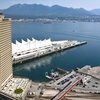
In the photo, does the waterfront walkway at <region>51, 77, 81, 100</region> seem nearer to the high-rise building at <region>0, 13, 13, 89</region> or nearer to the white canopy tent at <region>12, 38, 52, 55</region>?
A: the high-rise building at <region>0, 13, 13, 89</region>

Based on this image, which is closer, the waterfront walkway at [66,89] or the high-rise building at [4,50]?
the waterfront walkway at [66,89]

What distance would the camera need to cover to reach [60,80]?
1612 inches

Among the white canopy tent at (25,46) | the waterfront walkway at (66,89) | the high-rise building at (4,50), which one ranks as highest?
the high-rise building at (4,50)

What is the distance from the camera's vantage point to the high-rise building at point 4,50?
3366 centimetres

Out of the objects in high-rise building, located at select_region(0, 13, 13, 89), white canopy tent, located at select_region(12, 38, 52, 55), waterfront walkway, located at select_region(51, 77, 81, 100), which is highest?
high-rise building, located at select_region(0, 13, 13, 89)

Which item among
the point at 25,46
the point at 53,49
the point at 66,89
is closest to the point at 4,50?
the point at 66,89

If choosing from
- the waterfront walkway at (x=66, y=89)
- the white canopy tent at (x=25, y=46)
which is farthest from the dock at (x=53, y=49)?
the waterfront walkway at (x=66, y=89)

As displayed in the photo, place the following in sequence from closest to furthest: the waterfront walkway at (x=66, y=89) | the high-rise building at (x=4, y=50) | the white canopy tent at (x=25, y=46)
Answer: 1. the waterfront walkway at (x=66, y=89)
2. the high-rise building at (x=4, y=50)
3. the white canopy tent at (x=25, y=46)

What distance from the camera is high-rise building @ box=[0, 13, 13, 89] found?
33.7 metres

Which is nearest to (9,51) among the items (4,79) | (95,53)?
(4,79)

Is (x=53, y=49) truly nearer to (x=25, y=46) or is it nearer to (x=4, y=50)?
(x=25, y=46)

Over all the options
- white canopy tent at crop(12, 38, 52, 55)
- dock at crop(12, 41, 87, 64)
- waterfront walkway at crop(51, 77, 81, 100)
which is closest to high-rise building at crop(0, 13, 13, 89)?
waterfront walkway at crop(51, 77, 81, 100)

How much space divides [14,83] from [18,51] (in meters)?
27.2

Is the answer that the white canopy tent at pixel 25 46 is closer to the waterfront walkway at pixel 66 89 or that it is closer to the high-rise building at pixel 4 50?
the high-rise building at pixel 4 50
